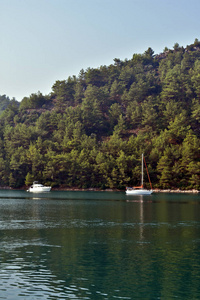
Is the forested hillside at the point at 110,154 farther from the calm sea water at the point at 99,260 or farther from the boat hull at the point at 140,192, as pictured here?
the calm sea water at the point at 99,260

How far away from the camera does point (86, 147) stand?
17288 centimetres

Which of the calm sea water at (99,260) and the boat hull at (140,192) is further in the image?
the boat hull at (140,192)

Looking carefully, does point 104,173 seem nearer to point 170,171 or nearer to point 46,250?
point 170,171

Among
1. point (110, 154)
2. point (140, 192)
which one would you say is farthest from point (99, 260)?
point (110, 154)

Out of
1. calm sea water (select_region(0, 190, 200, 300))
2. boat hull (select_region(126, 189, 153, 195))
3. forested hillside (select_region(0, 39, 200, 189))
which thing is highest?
forested hillside (select_region(0, 39, 200, 189))

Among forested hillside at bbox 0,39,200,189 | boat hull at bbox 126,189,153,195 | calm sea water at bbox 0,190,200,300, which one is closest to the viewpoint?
calm sea water at bbox 0,190,200,300

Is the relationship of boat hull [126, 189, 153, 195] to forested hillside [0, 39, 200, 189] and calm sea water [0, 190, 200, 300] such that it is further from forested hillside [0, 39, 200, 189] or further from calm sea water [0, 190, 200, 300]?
calm sea water [0, 190, 200, 300]

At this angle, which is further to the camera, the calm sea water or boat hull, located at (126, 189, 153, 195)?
boat hull, located at (126, 189, 153, 195)

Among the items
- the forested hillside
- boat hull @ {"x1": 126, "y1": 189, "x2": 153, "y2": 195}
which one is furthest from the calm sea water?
the forested hillside

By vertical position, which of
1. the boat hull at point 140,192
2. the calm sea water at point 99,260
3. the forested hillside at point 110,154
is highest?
the forested hillside at point 110,154

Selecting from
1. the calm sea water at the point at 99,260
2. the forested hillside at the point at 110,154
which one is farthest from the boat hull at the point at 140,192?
the calm sea water at the point at 99,260

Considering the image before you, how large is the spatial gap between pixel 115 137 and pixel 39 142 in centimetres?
3418

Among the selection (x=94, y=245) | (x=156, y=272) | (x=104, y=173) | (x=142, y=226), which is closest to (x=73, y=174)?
(x=104, y=173)

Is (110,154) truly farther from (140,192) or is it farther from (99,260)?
(99,260)
